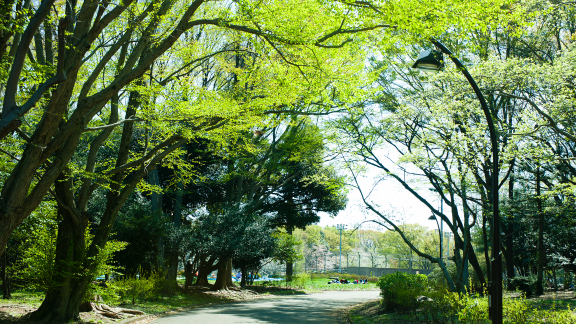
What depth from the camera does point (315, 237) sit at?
229 feet

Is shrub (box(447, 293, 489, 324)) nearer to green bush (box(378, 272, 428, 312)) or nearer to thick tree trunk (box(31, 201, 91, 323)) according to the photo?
green bush (box(378, 272, 428, 312))

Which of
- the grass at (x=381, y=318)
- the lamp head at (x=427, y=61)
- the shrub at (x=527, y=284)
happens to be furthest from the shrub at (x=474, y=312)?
the shrub at (x=527, y=284)

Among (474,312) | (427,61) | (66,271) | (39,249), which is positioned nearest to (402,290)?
(474,312)

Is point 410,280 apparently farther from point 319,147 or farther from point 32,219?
point 32,219

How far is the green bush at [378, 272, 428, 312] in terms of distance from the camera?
11.5 meters

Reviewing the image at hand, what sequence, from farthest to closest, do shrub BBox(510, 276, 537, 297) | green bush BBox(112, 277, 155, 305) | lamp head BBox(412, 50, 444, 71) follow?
1. shrub BBox(510, 276, 537, 297)
2. green bush BBox(112, 277, 155, 305)
3. lamp head BBox(412, 50, 444, 71)

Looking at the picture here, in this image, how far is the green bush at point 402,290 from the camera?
11458mm

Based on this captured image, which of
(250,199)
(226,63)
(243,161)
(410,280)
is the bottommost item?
(410,280)

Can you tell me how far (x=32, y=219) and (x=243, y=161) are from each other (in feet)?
36.2

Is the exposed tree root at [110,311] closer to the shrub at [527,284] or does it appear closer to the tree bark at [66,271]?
the tree bark at [66,271]

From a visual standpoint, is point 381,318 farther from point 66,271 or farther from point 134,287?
point 66,271

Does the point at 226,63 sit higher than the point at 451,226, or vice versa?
the point at 226,63

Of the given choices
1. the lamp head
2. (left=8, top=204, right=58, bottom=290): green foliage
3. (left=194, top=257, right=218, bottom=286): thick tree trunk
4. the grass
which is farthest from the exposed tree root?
(left=194, top=257, right=218, bottom=286): thick tree trunk

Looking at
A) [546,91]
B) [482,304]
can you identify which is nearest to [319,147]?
[546,91]
